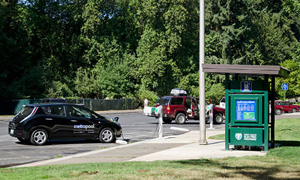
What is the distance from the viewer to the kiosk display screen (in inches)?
566

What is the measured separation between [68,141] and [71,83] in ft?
Answer: 151

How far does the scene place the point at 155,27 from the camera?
63.0 meters

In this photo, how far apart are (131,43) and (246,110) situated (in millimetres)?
55767

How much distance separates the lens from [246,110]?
47.5ft

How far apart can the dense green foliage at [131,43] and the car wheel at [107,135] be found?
39.2 metres

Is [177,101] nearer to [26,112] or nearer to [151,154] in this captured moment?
[26,112]

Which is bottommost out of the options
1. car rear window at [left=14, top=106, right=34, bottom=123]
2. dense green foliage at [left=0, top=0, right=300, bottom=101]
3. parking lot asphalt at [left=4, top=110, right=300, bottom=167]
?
parking lot asphalt at [left=4, top=110, right=300, bottom=167]

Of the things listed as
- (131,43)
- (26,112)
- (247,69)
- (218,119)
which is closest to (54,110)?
(26,112)

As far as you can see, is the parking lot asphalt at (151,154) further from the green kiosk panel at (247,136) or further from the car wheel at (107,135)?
the car wheel at (107,135)

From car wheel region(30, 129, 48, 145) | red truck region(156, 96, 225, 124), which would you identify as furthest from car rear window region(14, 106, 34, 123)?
red truck region(156, 96, 225, 124)

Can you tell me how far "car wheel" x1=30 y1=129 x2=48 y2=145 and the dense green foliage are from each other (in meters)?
39.8

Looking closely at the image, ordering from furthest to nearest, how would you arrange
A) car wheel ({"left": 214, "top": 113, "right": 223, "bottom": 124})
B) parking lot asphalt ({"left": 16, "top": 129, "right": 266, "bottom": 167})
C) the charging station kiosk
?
car wheel ({"left": 214, "top": 113, "right": 223, "bottom": 124}) → the charging station kiosk → parking lot asphalt ({"left": 16, "top": 129, "right": 266, "bottom": 167})

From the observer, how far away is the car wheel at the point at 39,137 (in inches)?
680

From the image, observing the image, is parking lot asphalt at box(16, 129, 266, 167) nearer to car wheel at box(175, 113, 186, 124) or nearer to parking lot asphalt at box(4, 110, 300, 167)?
parking lot asphalt at box(4, 110, 300, 167)
